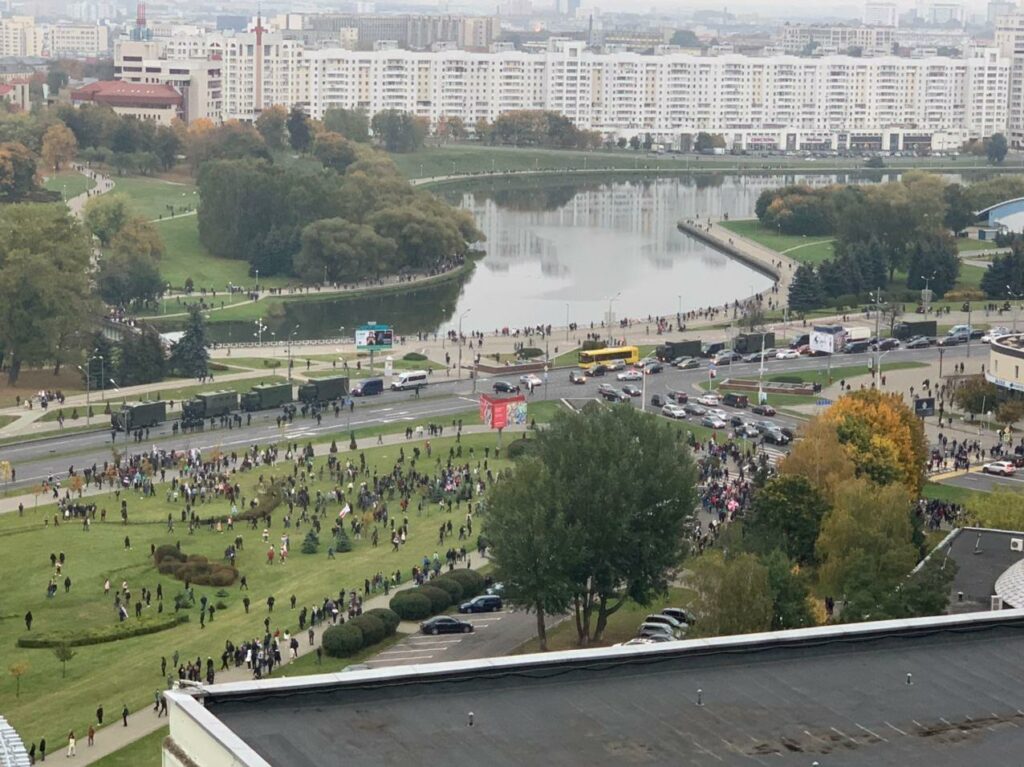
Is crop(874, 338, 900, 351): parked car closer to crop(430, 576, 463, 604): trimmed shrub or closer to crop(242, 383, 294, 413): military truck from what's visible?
crop(242, 383, 294, 413): military truck

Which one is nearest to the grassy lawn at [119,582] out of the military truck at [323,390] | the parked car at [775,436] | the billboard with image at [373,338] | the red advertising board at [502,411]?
the red advertising board at [502,411]

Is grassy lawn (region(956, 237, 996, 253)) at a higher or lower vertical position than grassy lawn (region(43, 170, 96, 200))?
lower

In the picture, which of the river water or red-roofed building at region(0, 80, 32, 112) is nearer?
the river water

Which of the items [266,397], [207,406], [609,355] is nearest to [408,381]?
[266,397]

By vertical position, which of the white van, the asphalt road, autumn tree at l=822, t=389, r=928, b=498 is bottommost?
the white van

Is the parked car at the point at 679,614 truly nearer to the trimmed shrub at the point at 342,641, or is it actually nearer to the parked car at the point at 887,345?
the trimmed shrub at the point at 342,641

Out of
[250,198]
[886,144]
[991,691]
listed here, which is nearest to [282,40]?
[886,144]

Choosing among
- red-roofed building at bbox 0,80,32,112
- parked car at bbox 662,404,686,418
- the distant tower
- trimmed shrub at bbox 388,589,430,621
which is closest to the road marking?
trimmed shrub at bbox 388,589,430,621
